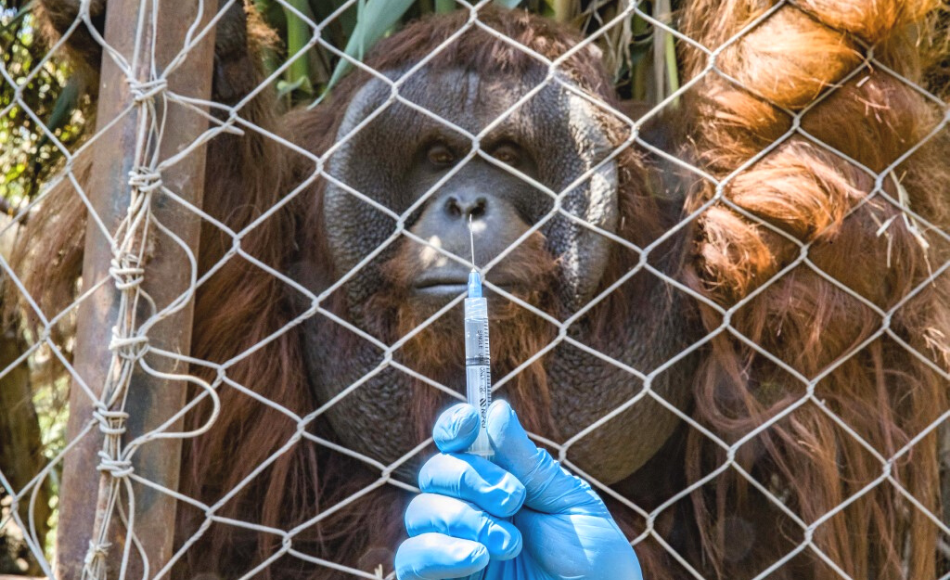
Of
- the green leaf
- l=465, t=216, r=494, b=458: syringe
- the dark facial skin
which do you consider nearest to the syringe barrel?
l=465, t=216, r=494, b=458: syringe

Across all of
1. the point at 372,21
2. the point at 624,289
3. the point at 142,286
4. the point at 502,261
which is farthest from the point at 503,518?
the point at 372,21

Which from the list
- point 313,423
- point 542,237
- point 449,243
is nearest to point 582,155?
point 542,237

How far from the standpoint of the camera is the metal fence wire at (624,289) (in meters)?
1.91

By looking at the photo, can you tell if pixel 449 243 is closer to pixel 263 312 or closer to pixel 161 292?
pixel 263 312

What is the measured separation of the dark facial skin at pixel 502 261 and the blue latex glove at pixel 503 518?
71 cm

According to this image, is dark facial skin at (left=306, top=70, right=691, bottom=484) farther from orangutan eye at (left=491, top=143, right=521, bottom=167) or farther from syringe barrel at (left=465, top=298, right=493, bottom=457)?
syringe barrel at (left=465, top=298, right=493, bottom=457)

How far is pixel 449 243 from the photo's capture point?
6.40 feet

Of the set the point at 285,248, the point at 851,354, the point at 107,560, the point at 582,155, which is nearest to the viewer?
the point at 107,560

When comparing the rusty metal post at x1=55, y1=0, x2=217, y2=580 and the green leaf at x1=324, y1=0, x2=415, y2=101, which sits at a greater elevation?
the green leaf at x1=324, y1=0, x2=415, y2=101

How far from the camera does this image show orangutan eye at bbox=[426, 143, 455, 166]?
2.13 metres

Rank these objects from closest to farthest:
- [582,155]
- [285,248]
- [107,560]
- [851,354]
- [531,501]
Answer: [531,501], [107,560], [851,354], [582,155], [285,248]

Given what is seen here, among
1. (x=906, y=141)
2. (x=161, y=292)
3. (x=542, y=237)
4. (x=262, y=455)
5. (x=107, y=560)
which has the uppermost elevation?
(x=906, y=141)

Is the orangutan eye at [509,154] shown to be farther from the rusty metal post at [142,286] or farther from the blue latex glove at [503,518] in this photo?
the blue latex glove at [503,518]

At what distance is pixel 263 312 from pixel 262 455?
277 mm
